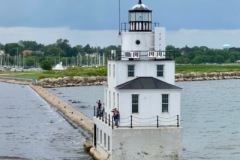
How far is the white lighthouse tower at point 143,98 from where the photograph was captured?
1446 inches

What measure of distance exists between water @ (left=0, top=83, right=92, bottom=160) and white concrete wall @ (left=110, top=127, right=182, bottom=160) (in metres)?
9.92

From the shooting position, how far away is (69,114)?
3344 inches

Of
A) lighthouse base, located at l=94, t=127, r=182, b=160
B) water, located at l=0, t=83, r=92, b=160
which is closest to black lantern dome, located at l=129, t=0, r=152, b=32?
lighthouse base, located at l=94, t=127, r=182, b=160

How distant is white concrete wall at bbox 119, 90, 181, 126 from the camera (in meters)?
37.4

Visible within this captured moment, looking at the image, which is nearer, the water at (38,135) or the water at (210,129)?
the water at (38,135)

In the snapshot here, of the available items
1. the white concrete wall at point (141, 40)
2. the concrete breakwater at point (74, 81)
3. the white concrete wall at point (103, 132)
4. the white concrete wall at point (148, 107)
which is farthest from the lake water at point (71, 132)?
the concrete breakwater at point (74, 81)

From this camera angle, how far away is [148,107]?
3750 cm

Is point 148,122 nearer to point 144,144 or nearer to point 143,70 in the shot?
point 144,144

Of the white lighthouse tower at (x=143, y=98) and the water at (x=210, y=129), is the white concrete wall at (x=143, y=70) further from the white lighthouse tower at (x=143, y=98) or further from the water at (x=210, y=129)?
the water at (x=210, y=129)

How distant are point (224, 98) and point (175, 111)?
327ft

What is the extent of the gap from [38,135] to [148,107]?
99.0 feet

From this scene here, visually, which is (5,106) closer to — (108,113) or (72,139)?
(72,139)

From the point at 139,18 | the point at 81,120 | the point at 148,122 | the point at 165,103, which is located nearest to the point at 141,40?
the point at 139,18

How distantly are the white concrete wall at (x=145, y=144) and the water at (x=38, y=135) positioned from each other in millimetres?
9916
